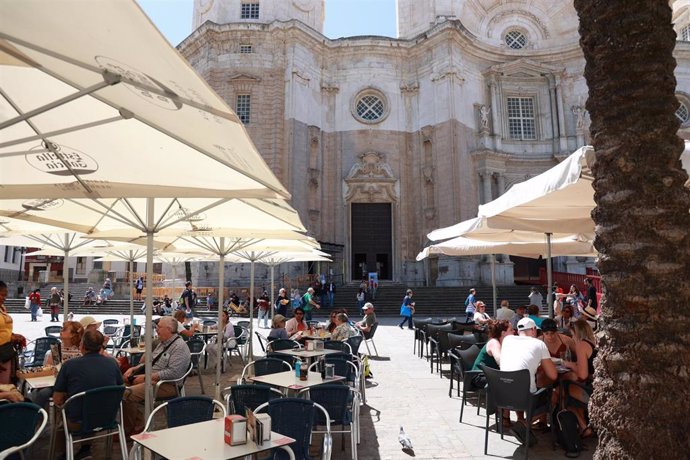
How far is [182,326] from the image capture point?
10898 millimetres

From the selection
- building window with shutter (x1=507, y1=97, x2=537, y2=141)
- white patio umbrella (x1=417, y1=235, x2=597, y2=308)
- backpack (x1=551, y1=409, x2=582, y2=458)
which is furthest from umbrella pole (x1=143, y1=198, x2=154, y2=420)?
building window with shutter (x1=507, y1=97, x2=537, y2=141)

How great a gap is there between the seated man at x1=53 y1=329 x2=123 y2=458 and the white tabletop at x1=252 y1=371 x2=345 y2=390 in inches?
68.7

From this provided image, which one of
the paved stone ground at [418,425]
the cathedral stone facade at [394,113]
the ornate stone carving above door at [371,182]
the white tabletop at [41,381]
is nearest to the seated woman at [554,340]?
the paved stone ground at [418,425]

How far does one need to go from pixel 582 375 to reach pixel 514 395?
1.08 meters

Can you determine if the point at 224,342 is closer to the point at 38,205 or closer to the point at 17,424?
the point at 38,205

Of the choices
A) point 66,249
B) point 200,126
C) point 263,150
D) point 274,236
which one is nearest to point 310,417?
point 200,126

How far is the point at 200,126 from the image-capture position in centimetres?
326

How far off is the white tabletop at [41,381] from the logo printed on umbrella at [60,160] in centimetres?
304

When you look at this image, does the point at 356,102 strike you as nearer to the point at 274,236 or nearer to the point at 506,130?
the point at 506,130

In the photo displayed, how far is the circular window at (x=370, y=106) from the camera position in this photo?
32906mm

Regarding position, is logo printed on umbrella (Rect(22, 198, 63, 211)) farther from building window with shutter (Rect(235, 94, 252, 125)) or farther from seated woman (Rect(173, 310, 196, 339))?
building window with shutter (Rect(235, 94, 252, 125))

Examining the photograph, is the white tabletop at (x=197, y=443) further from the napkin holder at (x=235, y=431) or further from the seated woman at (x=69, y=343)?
the seated woman at (x=69, y=343)

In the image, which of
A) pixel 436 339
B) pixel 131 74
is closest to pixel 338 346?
pixel 436 339

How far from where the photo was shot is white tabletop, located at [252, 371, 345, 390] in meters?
5.88
